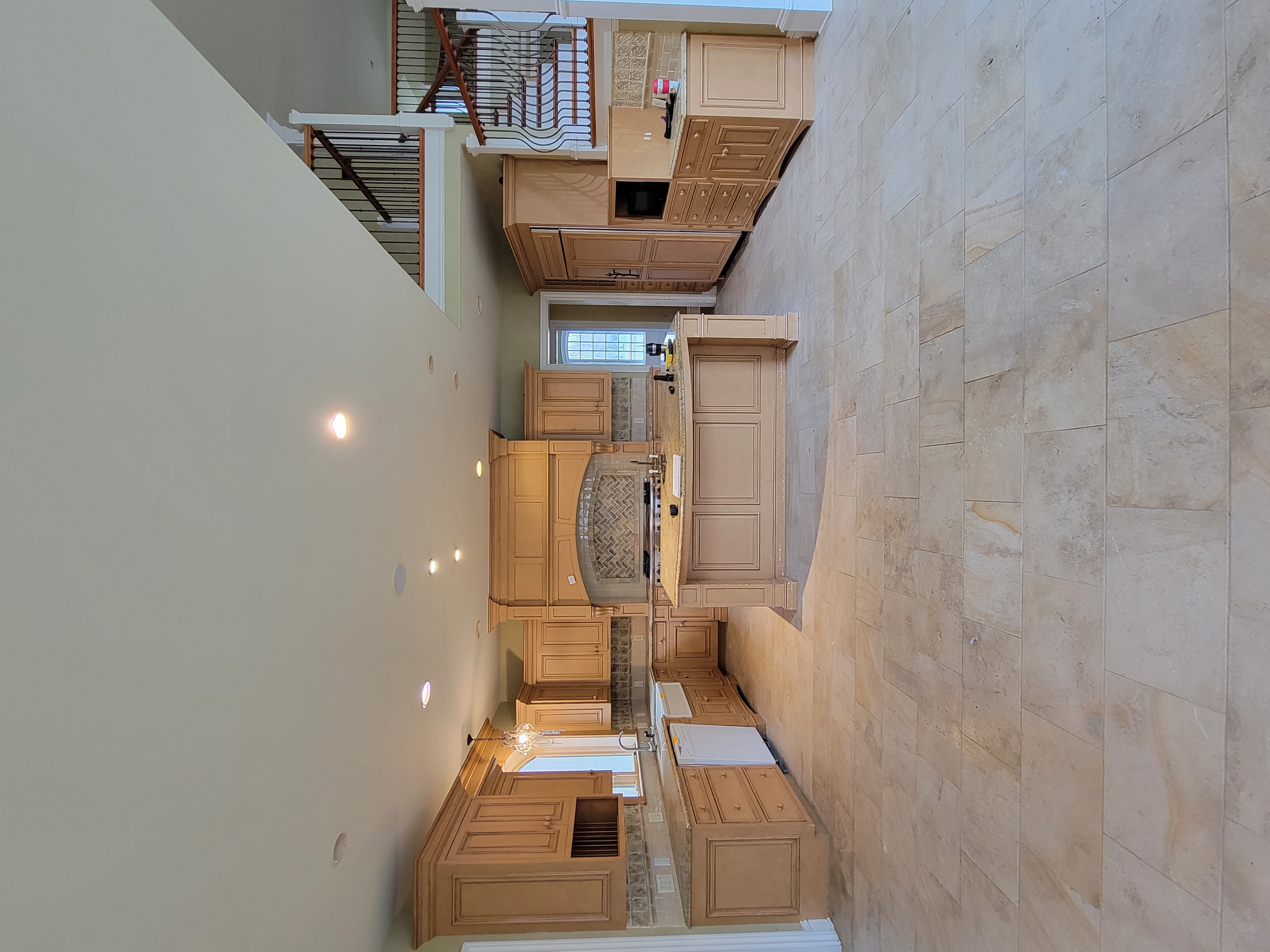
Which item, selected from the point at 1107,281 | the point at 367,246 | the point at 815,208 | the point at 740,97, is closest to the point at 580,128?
the point at 740,97

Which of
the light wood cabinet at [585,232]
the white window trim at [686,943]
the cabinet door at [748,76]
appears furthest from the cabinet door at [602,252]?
the white window trim at [686,943]

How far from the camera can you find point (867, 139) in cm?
245

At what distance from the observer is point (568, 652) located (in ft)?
19.9

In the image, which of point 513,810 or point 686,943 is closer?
point 686,943

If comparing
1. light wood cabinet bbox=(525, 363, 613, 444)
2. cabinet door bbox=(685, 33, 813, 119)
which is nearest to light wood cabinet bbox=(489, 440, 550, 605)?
A: light wood cabinet bbox=(525, 363, 613, 444)

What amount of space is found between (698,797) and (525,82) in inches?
197

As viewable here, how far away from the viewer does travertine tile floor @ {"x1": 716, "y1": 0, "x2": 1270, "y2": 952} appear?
106cm

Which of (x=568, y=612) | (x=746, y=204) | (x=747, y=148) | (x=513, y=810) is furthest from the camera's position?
(x=568, y=612)

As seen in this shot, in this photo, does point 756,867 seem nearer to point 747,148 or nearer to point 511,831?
point 511,831

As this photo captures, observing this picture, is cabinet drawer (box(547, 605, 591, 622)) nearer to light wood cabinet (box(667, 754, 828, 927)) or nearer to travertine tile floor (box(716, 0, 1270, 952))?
light wood cabinet (box(667, 754, 828, 927))

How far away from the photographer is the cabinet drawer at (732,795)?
114 inches

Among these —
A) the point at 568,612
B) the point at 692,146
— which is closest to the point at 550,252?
the point at 692,146

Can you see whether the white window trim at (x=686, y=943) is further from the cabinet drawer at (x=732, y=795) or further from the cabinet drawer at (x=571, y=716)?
the cabinet drawer at (x=571, y=716)

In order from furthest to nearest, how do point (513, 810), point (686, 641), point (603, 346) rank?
point (603, 346) < point (686, 641) < point (513, 810)
